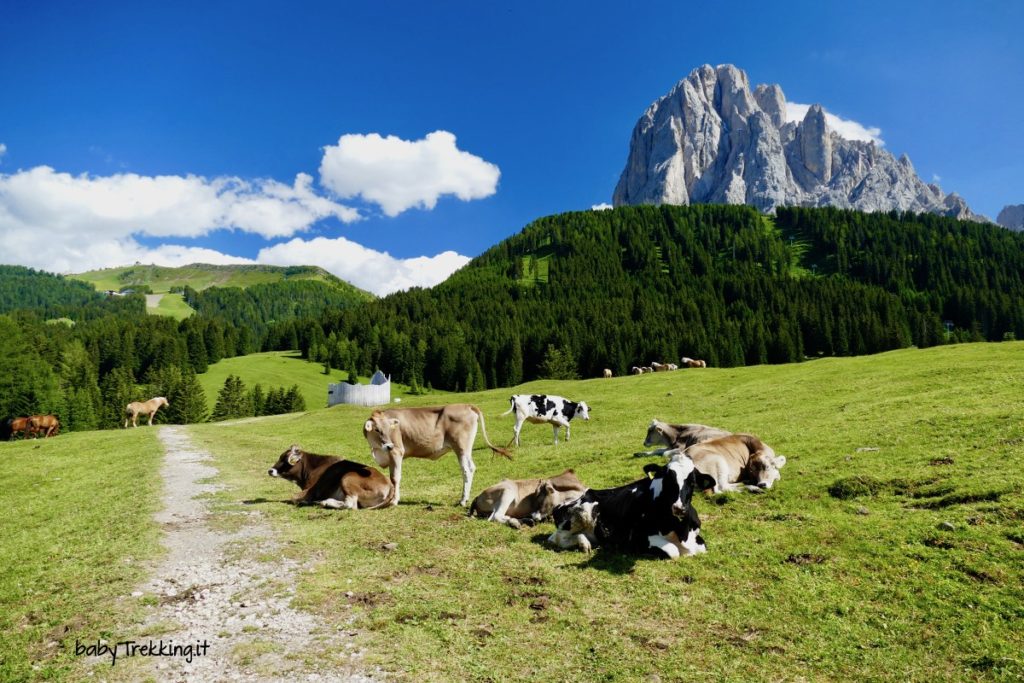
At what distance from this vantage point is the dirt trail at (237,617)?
17.7 ft

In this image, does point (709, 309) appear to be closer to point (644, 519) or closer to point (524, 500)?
point (524, 500)

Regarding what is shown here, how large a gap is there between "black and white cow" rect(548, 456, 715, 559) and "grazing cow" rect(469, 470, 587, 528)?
1.30m

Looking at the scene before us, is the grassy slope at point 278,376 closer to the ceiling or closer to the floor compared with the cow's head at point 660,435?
closer to the ceiling

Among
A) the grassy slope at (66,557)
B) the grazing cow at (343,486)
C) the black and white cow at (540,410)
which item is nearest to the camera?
the grassy slope at (66,557)

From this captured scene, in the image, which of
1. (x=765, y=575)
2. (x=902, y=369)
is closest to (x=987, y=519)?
(x=765, y=575)

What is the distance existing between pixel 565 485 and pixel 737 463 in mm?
4792

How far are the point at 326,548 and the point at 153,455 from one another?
20878 millimetres

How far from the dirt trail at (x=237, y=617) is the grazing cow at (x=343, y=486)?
213 cm

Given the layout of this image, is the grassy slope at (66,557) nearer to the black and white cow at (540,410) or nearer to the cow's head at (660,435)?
the cow's head at (660,435)

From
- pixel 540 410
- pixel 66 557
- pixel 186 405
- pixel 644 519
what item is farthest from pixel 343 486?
pixel 186 405

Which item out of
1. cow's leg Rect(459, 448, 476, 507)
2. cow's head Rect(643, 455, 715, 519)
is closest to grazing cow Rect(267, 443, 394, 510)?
cow's leg Rect(459, 448, 476, 507)

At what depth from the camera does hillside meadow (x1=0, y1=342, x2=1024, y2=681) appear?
18.2 ft

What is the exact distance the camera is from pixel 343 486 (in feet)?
42.5

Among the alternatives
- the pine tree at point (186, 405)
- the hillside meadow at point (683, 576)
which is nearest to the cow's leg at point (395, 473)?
the hillside meadow at point (683, 576)
